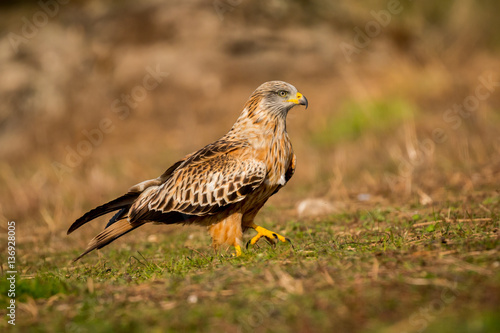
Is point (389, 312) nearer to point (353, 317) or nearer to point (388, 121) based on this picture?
point (353, 317)

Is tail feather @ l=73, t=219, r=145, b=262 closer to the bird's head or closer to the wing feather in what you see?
the wing feather

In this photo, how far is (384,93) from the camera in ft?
46.5

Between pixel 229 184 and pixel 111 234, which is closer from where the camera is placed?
pixel 229 184

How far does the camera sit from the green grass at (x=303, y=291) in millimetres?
3219

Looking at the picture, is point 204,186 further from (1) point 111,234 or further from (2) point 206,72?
(2) point 206,72

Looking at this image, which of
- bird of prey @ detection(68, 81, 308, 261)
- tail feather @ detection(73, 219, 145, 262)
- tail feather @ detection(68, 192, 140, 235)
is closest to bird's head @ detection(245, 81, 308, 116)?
bird of prey @ detection(68, 81, 308, 261)

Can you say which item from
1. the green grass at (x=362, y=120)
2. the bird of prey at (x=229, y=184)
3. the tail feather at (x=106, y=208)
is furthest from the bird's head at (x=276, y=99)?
the green grass at (x=362, y=120)

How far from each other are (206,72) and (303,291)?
13.2 m

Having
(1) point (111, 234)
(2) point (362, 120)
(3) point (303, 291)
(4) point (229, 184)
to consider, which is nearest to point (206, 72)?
(2) point (362, 120)

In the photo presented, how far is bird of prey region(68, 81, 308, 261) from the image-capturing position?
570 centimetres

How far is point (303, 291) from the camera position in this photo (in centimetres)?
361

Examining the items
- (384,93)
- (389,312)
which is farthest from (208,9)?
(389,312)

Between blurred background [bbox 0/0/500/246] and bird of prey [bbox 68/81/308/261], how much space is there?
260 inches

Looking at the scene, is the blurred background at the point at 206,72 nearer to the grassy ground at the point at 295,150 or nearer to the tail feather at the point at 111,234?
the grassy ground at the point at 295,150
